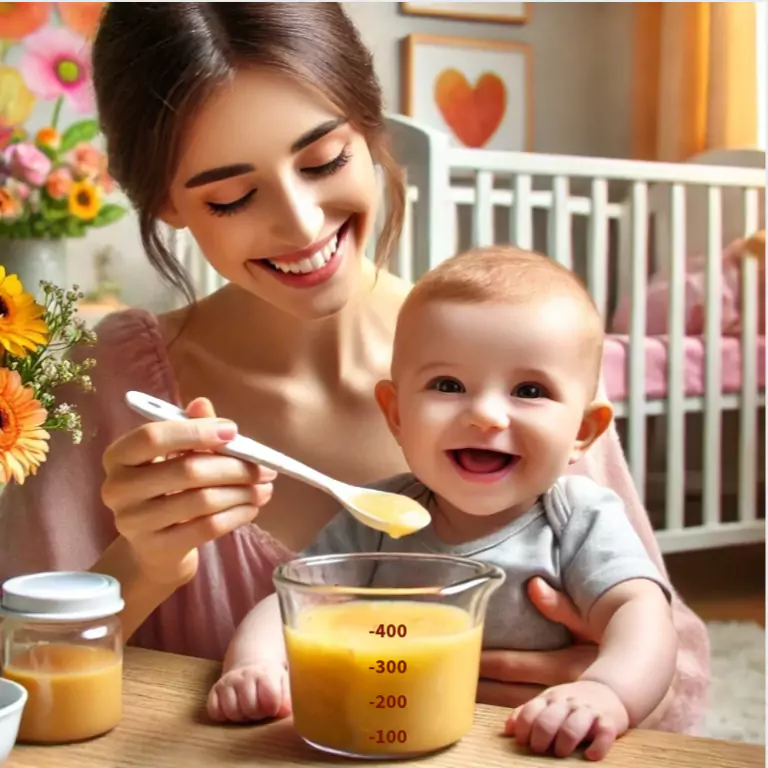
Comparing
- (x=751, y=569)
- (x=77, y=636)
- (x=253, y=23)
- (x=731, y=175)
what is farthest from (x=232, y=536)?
(x=731, y=175)

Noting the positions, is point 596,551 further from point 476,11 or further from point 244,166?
point 476,11

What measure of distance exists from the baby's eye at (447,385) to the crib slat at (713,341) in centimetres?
63

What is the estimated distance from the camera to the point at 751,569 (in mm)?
1095

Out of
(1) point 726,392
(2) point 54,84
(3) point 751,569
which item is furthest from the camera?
(1) point 726,392

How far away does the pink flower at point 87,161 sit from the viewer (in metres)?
0.86

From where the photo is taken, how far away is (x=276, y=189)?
0.73m

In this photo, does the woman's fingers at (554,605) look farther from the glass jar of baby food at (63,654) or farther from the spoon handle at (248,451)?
the glass jar of baby food at (63,654)

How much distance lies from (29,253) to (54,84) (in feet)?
0.47

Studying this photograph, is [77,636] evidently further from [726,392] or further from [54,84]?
[726,392]

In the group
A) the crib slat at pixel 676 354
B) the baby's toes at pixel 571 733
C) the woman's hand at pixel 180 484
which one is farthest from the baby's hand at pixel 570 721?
the crib slat at pixel 676 354

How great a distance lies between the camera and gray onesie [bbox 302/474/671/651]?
657 mm

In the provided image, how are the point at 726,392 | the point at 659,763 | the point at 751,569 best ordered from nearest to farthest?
the point at 659,763
the point at 751,569
the point at 726,392

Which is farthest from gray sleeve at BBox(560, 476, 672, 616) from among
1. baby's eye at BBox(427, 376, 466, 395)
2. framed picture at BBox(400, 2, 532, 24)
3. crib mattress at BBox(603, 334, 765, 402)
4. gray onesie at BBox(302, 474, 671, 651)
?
crib mattress at BBox(603, 334, 765, 402)

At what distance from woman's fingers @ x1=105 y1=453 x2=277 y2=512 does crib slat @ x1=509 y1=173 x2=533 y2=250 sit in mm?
542
